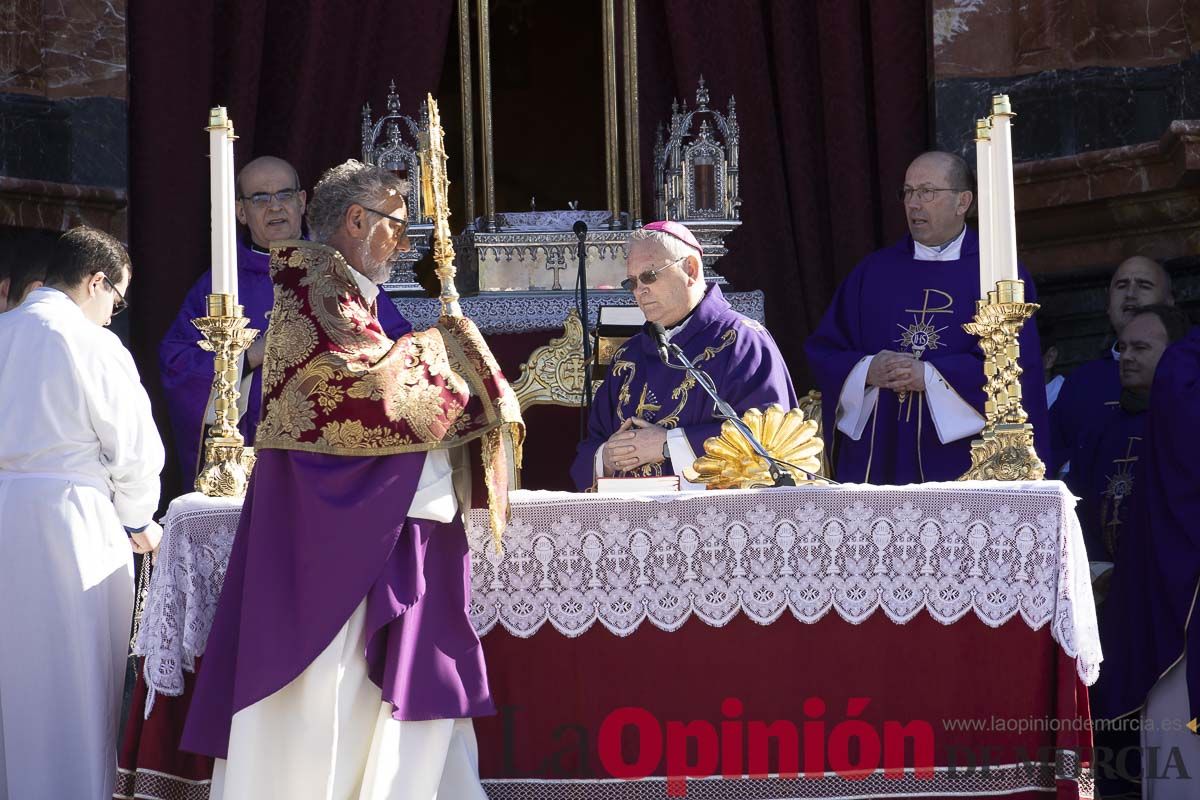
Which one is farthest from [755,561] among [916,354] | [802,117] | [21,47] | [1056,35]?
[21,47]

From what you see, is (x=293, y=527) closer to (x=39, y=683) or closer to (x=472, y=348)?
(x=472, y=348)

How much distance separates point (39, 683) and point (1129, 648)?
3.08m

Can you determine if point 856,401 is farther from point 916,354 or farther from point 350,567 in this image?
point 350,567

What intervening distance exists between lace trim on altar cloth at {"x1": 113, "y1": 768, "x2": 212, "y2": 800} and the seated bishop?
1.36 metres

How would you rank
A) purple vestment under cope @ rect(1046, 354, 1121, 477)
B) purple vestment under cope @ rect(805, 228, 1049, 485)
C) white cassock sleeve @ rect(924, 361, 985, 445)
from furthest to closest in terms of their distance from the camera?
purple vestment under cope @ rect(1046, 354, 1121, 477) < purple vestment under cope @ rect(805, 228, 1049, 485) < white cassock sleeve @ rect(924, 361, 985, 445)

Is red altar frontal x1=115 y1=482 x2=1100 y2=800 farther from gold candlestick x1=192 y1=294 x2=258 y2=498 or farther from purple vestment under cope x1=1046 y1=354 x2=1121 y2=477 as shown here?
purple vestment under cope x1=1046 y1=354 x2=1121 y2=477

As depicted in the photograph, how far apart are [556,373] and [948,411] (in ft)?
4.31

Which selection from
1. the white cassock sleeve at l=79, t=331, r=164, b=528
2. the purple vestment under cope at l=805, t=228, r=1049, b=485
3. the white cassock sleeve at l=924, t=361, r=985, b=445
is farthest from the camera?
the purple vestment under cope at l=805, t=228, r=1049, b=485

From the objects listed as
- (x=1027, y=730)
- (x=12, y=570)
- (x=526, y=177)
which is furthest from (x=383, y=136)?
(x=1027, y=730)

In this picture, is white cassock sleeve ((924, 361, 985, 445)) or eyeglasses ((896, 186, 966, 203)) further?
eyeglasses ((896, 186, 966, 203))

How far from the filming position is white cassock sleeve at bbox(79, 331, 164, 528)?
515 centimetres

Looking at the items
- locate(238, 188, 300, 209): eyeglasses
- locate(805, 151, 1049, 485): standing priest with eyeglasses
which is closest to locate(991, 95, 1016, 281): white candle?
locate(805, 151, 1049, 485): standing priest with eyeglasses

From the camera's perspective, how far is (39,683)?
5.06 m

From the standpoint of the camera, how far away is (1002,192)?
15.5ft
